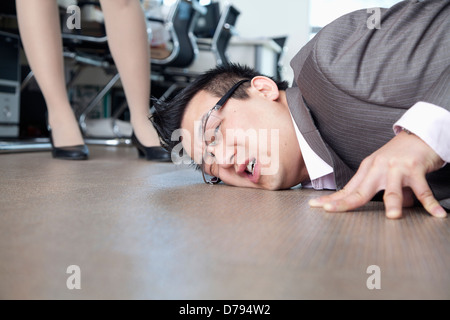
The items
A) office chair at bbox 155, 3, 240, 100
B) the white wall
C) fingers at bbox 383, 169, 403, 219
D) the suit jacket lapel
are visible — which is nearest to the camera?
fingers at bbox 383, 169, 403, 219

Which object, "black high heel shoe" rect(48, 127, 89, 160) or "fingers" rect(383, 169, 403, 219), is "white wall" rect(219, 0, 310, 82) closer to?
"black high heel shoe" rect(48, 127, 89, 160)

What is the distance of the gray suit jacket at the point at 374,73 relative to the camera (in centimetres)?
81

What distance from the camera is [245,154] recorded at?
0.97 m

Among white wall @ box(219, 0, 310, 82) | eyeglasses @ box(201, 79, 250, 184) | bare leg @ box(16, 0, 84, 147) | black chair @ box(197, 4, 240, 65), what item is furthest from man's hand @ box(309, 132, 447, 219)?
white wall @ box(219, 0, 310, 82)

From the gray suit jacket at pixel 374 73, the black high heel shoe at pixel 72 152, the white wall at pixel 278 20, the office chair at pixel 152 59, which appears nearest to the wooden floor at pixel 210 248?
the gray suit jacket at pixel 374 73

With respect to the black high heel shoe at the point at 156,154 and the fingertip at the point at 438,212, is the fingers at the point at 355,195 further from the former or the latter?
the black high heel shoe at the point at 156,154

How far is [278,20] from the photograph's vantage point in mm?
7051

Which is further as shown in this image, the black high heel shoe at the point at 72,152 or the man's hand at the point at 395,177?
the black high heel shoe at the point at 72,152

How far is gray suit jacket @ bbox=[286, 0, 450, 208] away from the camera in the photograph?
806 mm

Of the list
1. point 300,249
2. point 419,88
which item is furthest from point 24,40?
point 300,249

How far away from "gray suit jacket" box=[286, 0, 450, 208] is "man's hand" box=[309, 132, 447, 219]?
0.08m

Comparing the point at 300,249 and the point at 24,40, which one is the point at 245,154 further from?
the point at 24,40

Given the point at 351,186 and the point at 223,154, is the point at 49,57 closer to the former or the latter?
the point at 223,154

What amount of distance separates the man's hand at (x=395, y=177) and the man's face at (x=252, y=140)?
249 mm
